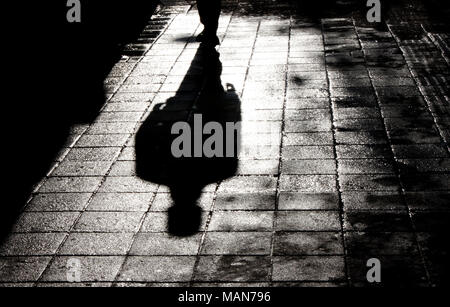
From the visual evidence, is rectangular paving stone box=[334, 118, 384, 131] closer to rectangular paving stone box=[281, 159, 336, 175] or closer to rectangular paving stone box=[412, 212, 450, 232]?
rectangular paving stone box=[281, 159, 336, 175]

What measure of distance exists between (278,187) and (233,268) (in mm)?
1413

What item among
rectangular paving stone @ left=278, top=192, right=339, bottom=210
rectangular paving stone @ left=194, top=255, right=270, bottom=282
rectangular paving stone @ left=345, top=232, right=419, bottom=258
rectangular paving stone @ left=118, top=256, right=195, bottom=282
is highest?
rectangular paving stone @ left=345, top=232, right=419, bottom=258

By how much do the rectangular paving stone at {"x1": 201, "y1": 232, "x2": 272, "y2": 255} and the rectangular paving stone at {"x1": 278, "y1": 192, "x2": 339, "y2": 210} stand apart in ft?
1.74

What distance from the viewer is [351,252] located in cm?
461

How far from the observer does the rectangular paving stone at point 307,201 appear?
5293 millimetres

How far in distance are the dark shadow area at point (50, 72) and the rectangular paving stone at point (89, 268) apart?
0.97 meters

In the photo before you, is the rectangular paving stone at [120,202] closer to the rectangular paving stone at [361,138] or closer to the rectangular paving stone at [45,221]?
the rectangular paving stone at [45,221]

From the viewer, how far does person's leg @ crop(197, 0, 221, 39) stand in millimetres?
9344

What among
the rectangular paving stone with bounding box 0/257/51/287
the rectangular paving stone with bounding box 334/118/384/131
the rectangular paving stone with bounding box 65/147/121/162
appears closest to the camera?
the rectangular paving stone with bounding box 0/257/51/287

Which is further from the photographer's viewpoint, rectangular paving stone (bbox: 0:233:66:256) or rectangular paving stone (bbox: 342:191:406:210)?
rectangular paving stone (bbox: 342:191:406:210)

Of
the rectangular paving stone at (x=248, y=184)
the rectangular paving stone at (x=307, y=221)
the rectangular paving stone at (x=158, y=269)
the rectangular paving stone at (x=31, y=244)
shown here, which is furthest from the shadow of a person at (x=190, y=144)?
the rectangular paving stone at (x=31, y=244)

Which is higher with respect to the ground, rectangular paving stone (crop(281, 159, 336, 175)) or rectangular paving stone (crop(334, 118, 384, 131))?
rectangular paving stone (crop(334, 118, 384, 131))

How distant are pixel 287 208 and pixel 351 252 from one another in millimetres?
903

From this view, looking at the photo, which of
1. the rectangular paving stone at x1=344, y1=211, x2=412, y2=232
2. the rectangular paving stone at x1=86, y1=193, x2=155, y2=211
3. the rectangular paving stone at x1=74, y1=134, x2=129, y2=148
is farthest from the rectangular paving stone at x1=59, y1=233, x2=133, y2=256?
the rectangular paving stone at x1=344, y1=211, x2=412, y2=232
